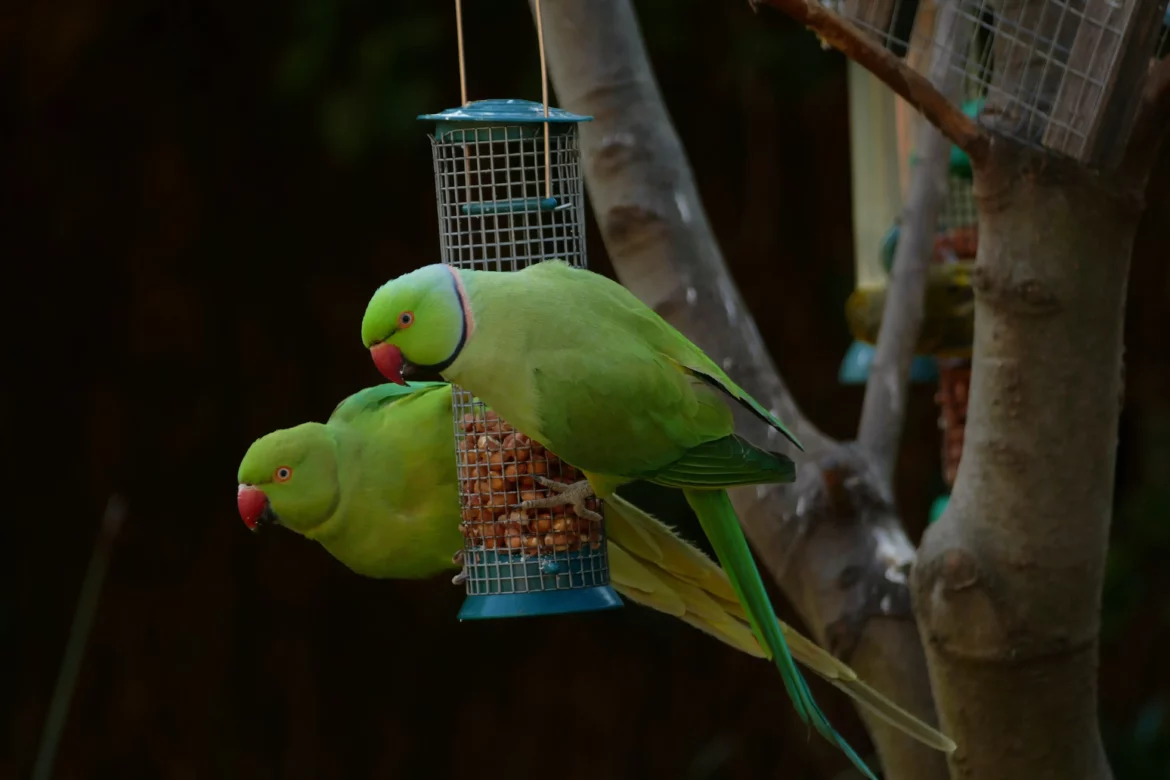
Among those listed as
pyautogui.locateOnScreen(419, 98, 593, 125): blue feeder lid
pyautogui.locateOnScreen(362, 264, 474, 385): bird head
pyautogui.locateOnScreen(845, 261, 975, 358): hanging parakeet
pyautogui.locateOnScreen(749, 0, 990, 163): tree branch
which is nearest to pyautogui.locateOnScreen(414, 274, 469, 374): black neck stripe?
pyautogui.locateOnScreen(362, 264, 474, 385): bird head

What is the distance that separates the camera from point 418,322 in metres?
1.59

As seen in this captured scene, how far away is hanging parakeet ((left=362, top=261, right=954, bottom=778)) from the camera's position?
5.28 feet

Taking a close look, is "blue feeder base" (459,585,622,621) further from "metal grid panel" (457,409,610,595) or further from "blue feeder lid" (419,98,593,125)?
"blue feeder lid" (419,98,593,125)

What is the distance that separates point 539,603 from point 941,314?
1253mm

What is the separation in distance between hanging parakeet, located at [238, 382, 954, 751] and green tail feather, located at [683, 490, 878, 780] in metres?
0.06

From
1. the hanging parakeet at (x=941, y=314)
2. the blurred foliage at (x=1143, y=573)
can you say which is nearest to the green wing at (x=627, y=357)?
the hanging parakeet at (x=941, y=314)

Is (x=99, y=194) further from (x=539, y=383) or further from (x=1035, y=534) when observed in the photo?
(x=1035, y=534)

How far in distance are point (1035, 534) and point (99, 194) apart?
333 cm

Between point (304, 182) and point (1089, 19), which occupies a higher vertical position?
point (304, 182)

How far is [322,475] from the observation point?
6.18ft

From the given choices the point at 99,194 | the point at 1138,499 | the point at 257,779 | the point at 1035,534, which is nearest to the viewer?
the point at 1035,534

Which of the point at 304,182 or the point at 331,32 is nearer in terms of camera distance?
the point at 331,32

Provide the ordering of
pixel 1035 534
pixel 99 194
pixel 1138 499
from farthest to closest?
pixel 99 194 < pixel 1138 499 < pixel 1035 534

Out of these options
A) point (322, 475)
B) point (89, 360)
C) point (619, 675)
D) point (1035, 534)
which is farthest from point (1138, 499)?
point (89, 360)
